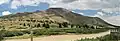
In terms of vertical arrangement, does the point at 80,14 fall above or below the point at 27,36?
above

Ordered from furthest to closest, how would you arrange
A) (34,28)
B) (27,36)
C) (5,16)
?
1. (5,16)
2. (34,28)
3. (27,36)

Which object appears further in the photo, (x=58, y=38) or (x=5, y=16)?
(x=5, y=16)

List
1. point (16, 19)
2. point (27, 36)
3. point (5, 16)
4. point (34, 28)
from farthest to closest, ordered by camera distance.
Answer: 1. point (16, 19)
2. point (5, 16)
3. point (34, 28)
4. point (27, 36)

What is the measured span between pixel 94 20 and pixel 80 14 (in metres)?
0.97

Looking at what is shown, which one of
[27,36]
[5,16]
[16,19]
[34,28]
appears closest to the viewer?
[27,36]

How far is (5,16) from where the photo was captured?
13.3m

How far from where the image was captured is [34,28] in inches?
489

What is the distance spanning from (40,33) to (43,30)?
1.33ft

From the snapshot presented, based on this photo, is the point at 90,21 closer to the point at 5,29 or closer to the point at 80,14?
the point at 80,14

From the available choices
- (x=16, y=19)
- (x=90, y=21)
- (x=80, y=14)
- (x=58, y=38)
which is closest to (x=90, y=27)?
(x=90, y=21)

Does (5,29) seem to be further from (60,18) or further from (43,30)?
(60,18)

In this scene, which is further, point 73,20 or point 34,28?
point 73,20

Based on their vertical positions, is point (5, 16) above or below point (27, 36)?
above

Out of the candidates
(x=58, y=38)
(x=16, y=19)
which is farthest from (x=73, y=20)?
(x=16, y=19)
